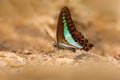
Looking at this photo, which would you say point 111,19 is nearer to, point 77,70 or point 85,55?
point 85,55

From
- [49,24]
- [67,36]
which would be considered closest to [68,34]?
[67,36]

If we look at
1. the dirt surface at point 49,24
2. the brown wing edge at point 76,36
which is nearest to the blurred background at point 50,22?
the dirt surface at point 49,24

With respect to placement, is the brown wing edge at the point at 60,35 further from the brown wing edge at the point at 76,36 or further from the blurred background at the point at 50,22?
the blurred background at the point at 50,22

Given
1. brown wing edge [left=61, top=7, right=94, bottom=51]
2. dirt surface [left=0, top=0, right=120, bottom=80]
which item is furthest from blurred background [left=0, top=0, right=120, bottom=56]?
brown wing edge [left=61, top=7, right=94, bottom=51]

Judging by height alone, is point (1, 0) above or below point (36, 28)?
above

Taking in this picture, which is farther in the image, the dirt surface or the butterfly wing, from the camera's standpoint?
the dirt surface

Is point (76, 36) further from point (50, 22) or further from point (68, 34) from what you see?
point (50, 22)

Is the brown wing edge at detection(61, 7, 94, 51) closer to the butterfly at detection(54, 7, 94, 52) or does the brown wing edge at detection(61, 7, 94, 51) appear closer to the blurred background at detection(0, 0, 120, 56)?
the butterfly at detection(54, 7, 94, 52)

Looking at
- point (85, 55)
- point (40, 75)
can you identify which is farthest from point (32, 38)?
point (40, 75)
